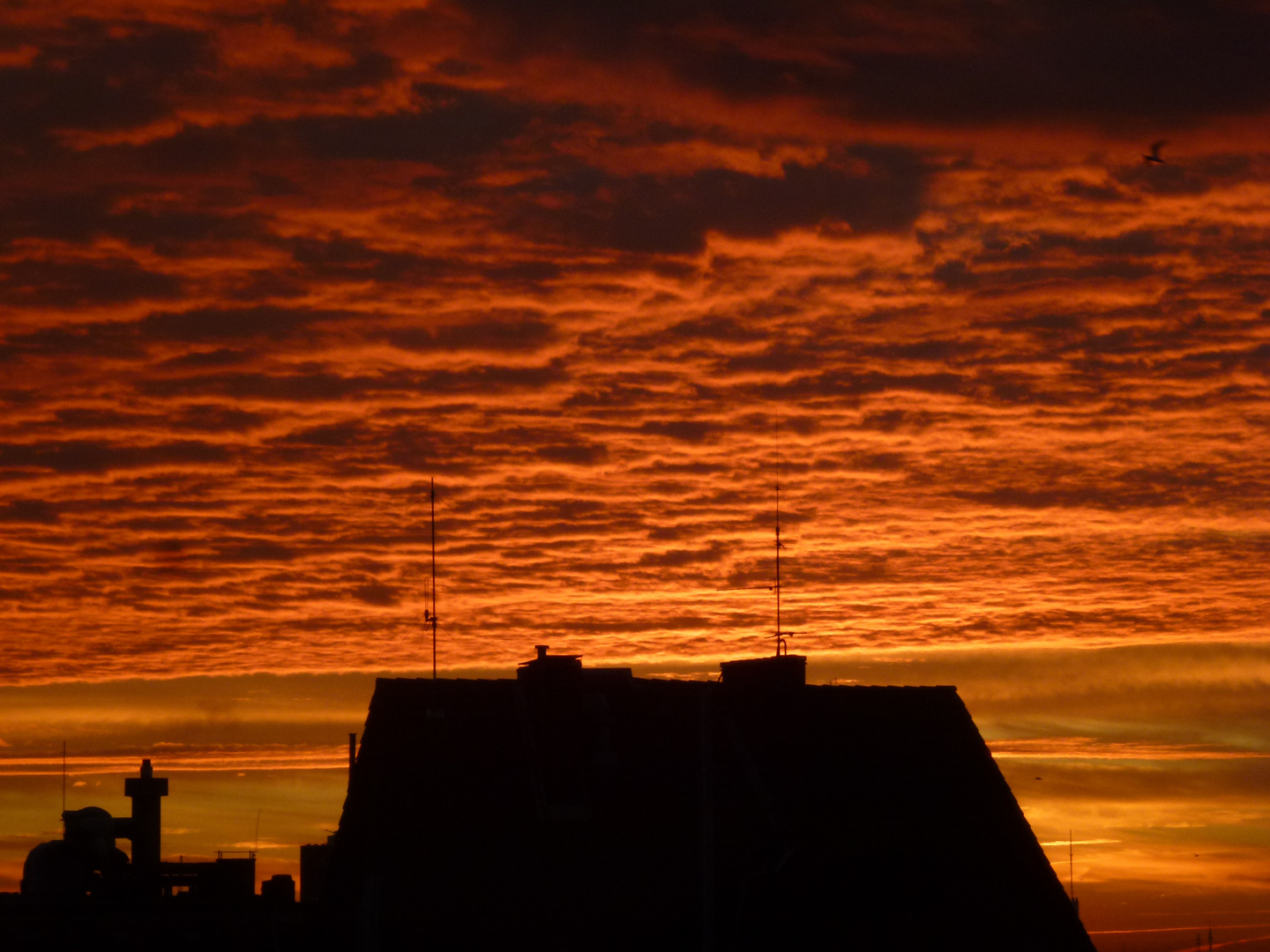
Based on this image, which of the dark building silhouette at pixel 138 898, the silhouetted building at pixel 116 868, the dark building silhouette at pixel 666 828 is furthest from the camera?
the silhouetted building at pixel 116 868

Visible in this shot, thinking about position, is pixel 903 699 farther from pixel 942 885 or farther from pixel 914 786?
pixel 942 885

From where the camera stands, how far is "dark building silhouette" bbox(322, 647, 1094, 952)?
38.2m

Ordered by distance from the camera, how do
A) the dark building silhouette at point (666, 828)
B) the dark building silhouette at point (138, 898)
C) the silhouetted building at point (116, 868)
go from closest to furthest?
the dark building silhouette at point (666, 828) → the dark building silhouette at point (138, 898) → the silhouetted building at point (116, 868)

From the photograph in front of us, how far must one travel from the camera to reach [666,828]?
40.1m

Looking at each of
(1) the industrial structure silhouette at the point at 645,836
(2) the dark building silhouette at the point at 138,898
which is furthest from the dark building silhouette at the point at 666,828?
(2) the dark building silhouette at the point at 138,898

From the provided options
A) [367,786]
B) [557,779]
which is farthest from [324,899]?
[557,779]

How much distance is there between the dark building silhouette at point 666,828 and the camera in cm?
3819

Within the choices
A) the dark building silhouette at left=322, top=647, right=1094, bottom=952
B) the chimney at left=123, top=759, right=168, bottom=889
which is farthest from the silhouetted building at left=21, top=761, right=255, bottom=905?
the dark building silhouette at left=322, top=647, right=1094, bottom=952

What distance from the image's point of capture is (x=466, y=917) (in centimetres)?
3775

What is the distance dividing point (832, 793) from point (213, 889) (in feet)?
61.3

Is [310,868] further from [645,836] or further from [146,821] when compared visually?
[645,836]

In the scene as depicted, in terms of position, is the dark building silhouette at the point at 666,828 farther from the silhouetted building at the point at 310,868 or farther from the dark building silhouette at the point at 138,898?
the silhouetted building at the point at 310,868

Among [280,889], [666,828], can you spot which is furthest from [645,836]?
[280,889]

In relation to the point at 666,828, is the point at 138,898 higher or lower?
lower
